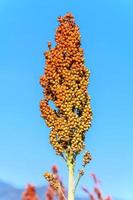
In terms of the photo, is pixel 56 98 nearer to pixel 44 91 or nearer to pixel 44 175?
pixel 44 91
